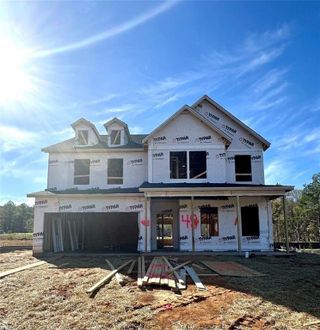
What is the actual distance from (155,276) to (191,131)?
11.3 meters

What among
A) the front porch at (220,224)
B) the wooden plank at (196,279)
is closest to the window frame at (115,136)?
the front porch at (220,224)

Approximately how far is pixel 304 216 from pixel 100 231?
914 inches

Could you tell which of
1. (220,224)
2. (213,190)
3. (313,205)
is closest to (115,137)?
(213,190)

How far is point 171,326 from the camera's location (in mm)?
5730

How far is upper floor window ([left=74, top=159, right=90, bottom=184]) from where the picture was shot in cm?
2041

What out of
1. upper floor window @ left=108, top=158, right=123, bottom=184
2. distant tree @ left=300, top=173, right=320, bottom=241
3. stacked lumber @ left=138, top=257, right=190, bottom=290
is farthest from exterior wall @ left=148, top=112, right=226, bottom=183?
distant tree @ left=300, top=173, right=320, bottom=241

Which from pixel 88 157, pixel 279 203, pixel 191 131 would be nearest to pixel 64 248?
pixel 88 157

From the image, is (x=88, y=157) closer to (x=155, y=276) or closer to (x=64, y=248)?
(x=64, y=248)

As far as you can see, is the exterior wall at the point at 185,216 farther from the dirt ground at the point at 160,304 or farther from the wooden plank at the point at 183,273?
the dirt ground at the point at 160,304

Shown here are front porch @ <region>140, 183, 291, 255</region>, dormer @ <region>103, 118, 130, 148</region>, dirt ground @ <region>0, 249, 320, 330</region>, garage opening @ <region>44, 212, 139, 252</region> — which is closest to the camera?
dirt ground @ <region>0, 249, 320, 330</region>

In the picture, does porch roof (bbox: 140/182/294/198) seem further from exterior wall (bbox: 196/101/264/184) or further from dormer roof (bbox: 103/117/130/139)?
dormer roof (bbox: 103/117/130/139)

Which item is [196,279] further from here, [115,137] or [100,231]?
[100,231]

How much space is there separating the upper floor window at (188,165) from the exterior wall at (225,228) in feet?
4.80

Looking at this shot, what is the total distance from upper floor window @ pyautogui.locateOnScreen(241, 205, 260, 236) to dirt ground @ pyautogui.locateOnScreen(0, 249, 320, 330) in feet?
29.0
